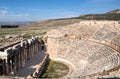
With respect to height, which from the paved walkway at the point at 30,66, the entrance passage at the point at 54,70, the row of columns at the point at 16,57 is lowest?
the entrance passage at the point at 54,70

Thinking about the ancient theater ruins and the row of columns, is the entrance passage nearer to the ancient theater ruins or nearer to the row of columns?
the ancient theater ruins

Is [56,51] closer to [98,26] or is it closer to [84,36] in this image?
[84,36]

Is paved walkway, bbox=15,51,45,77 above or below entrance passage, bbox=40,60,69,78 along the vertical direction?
above

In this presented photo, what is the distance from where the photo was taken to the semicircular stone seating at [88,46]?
86.5 feet

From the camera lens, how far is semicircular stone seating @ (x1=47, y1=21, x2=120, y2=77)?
1038 inches

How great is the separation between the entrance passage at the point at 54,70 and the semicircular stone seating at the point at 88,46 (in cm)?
152

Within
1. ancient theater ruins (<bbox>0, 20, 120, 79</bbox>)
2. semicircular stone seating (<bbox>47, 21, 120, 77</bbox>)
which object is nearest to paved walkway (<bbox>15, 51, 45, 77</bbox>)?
ancient theater ruins (<bbox>0, 20, 120, 79</bbox>)

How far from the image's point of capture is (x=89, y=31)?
142ft

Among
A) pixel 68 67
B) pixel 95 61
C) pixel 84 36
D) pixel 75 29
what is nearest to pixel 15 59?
pixel 68 67

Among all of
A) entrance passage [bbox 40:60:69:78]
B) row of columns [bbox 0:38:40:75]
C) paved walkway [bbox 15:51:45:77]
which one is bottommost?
entrance passage [bbox 40:60:69:78]

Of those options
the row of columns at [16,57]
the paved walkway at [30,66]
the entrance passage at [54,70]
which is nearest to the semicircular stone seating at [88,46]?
the entrance passage at [54,70]

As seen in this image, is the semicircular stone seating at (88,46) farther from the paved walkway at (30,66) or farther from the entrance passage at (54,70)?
the paved walkway at (30,66)

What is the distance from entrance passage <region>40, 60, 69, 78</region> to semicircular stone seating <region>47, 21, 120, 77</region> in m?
1.52

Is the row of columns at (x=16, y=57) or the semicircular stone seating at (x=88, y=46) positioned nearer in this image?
the row of columns at (x=16, y=57)
